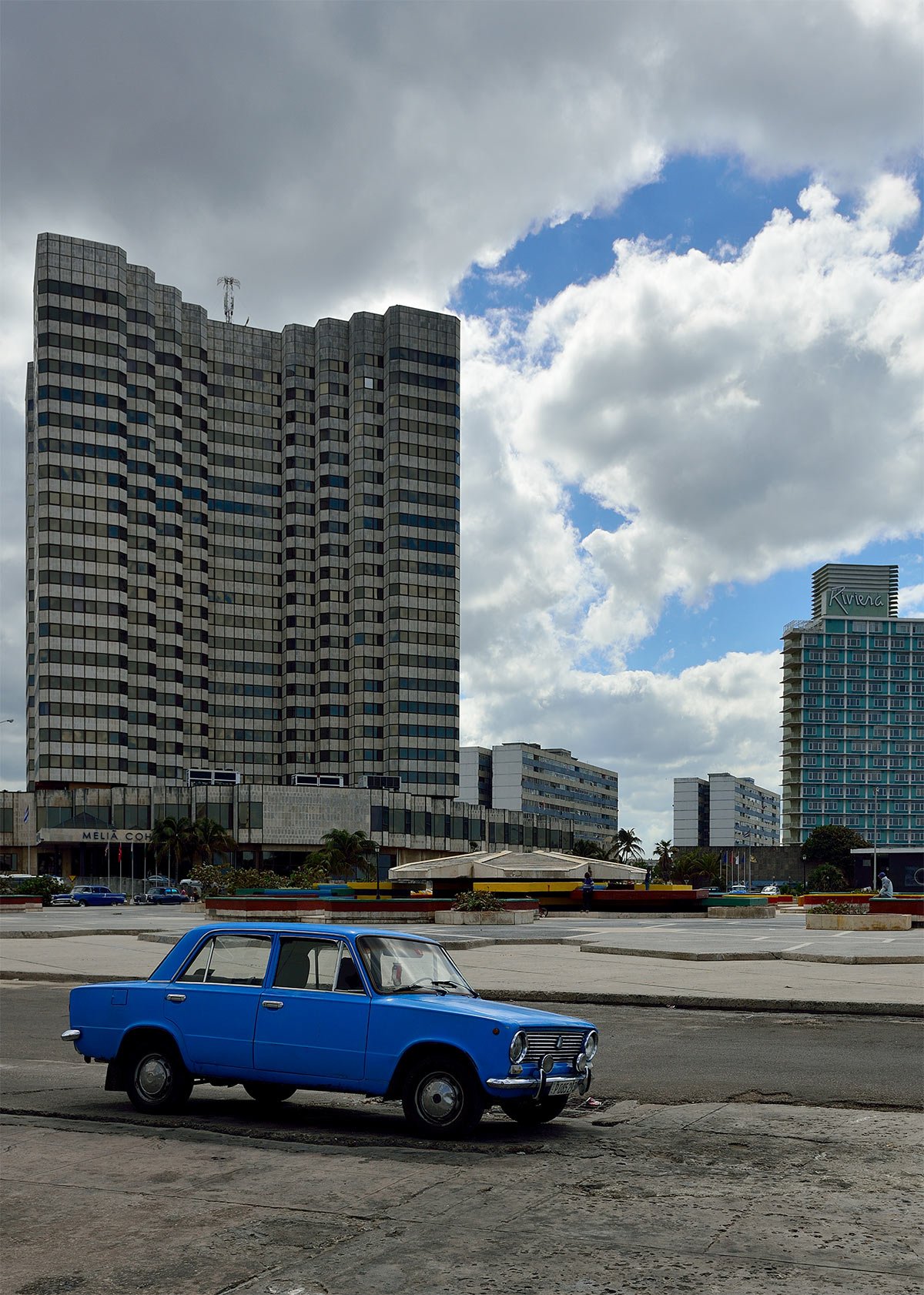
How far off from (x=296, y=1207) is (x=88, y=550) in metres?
126

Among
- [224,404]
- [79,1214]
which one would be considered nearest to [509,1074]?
[79,1214]

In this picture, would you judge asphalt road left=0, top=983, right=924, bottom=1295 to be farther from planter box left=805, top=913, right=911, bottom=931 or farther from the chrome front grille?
planter box left=805, top=913, right=911, bottom=931

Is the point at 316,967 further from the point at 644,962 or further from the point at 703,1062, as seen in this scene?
the point at 644,962

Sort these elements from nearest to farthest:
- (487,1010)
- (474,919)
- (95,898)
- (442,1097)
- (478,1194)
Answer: (478,1194) → (442,1097) → (487,1010) → (474,919) → (95,898)

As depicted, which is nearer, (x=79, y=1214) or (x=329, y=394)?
(x=79, y=1214)

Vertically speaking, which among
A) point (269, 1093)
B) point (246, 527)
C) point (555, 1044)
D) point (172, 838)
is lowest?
point (172, 838)

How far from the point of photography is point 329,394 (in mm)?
147750

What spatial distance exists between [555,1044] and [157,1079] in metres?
3.39

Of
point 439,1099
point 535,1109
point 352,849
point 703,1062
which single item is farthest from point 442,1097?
point 352,849

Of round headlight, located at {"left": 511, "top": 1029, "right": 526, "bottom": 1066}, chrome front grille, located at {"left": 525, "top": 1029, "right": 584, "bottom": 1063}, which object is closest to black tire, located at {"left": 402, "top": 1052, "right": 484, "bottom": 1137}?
round headlight, located at {"left": 511, "top": 1029, "right": 526, "bottom": 1066}

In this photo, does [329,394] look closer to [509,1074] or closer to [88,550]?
[88,550]

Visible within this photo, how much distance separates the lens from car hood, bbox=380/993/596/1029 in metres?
9.27

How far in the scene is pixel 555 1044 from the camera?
31.3 feet

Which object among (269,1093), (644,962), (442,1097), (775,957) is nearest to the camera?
(442,1097)
